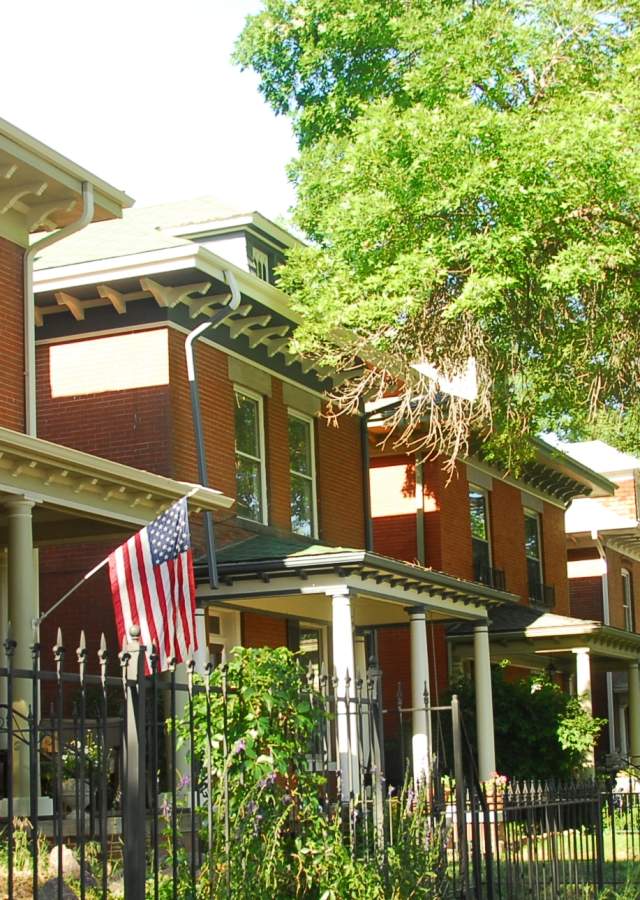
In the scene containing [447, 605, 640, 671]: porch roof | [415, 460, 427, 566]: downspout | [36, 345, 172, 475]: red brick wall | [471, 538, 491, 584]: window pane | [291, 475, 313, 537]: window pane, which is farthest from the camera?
[471, 538, 491, 584]: window pane

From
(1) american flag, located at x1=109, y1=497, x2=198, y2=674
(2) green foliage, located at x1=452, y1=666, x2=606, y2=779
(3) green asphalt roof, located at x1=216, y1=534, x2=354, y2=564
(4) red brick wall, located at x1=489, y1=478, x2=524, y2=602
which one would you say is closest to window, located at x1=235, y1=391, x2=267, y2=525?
(3) green asphalt roof, located at x1=216, y1=534, x2=354, y2=564

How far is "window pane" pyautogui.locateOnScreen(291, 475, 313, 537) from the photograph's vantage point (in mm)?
Result: 20812

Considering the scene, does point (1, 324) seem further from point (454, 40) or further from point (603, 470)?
point (603, 470)

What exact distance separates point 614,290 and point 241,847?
12.6 m

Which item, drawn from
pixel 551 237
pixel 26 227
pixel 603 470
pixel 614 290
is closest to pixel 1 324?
pixel 26 227

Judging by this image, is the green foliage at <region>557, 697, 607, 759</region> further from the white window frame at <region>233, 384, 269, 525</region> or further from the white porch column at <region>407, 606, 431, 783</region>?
the white window frame at <region>233, 384, 269, 525</region>

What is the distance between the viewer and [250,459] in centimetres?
1964

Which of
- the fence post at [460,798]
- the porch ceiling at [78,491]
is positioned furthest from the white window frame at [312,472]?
the fence post at [460,798]

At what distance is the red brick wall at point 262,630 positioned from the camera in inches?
761

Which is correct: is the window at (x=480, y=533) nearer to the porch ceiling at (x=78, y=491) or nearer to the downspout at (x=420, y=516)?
the downspout at (x=420, y=516)

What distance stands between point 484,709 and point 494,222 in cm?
855

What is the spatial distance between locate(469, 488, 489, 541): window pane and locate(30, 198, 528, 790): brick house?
617cm

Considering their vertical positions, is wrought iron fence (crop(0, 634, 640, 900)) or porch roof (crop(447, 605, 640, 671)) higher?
porch roof (crop(447, 605, 640, 671))

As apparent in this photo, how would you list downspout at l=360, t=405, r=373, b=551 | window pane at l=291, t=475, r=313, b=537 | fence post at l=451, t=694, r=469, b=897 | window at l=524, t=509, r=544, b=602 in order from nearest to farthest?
fence post at l=451, t=694, r=469, b=897
window pane at l=291, t=475, r=313, b=537
downspout at l=360, t=405, r=373, b=551
window at l=524, t=509, r=544, b=602
